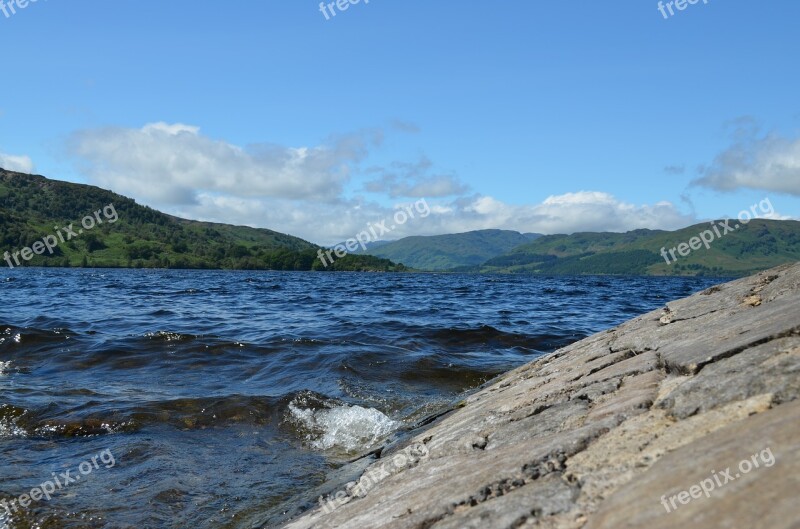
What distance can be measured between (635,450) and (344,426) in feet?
27.7

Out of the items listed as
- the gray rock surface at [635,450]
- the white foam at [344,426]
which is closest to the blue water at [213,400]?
the white foam at [344,426]

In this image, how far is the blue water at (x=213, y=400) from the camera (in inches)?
321

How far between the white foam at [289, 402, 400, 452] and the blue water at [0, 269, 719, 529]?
5cm

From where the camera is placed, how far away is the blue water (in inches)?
321

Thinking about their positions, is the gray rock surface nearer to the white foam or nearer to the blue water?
the blue water

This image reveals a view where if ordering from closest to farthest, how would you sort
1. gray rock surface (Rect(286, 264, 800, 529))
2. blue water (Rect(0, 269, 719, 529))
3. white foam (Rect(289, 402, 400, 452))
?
gray rock surface (Rect(286, 264, 800, 529))
blue water (Rect(0, 269, 719, 529))
white foam (Rect(289, 402, 400, 452))

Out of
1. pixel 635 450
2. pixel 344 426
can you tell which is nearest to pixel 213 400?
pixel 344 426

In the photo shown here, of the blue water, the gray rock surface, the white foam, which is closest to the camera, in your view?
the gray rock surface

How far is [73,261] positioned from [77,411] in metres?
193

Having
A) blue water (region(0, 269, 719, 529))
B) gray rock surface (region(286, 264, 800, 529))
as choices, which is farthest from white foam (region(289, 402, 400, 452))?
gray rock surface (region(286, 264, 800, 529))

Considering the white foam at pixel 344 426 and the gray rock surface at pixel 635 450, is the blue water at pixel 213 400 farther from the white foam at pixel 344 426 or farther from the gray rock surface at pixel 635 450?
the gray rock surface at pixel 635 450

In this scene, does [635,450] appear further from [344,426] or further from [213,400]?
[213,400]

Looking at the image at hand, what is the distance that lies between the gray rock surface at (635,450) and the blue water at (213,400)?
2410mm

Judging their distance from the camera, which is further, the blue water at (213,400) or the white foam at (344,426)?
the white foam at (344,426)
